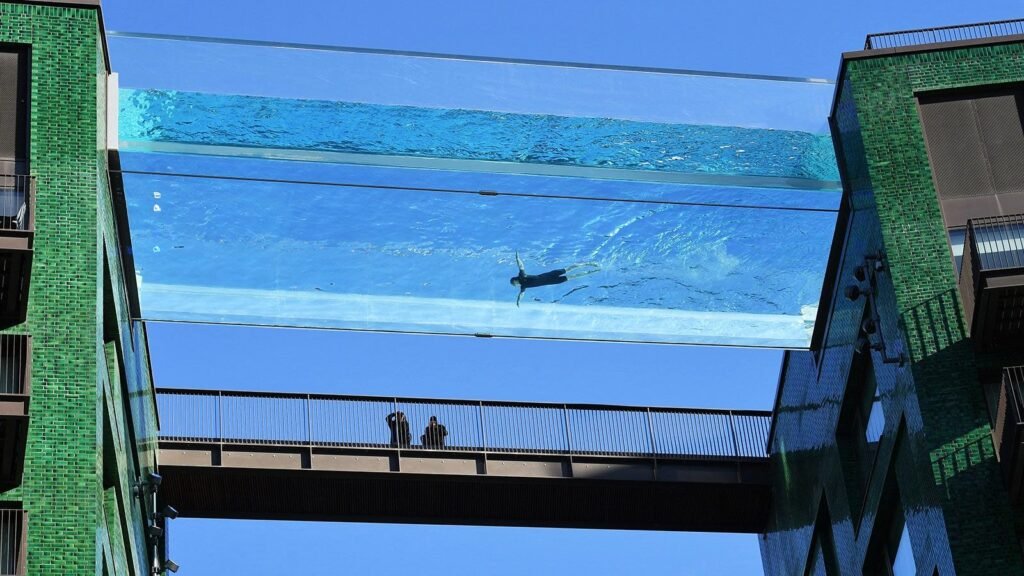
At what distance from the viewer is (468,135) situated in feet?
113

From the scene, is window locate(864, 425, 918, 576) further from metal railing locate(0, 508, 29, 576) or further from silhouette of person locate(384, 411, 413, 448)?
metal railing locate(0, 508, 29, 576)

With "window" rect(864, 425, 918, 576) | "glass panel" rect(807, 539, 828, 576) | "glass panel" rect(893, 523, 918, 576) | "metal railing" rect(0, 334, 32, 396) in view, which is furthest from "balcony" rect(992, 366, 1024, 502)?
"metal railing" rect(0, 334, 32, 396)

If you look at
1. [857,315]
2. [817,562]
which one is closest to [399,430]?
[817,562]

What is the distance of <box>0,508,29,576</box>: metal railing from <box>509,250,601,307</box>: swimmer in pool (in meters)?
13.0

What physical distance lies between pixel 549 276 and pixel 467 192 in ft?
9.72

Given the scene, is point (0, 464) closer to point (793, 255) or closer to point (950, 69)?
point (793, 255)

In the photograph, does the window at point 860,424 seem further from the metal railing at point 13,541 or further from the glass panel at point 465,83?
the metal railing at point 13,541

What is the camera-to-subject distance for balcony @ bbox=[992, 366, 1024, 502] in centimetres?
2812

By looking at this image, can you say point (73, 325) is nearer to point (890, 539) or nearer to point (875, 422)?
point (875, 422)

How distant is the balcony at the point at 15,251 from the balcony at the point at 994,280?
632 inches

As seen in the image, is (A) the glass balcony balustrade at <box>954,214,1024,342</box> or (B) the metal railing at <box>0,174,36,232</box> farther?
(A) the glass balcony balustrade at <box>954,214,1024,342</box>

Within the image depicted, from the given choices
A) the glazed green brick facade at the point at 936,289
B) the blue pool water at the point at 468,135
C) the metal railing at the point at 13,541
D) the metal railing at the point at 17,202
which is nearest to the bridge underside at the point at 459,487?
the blue pool water at the point at 468,135

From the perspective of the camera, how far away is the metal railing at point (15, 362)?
28.0 m

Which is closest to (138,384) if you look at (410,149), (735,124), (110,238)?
(110,238)
